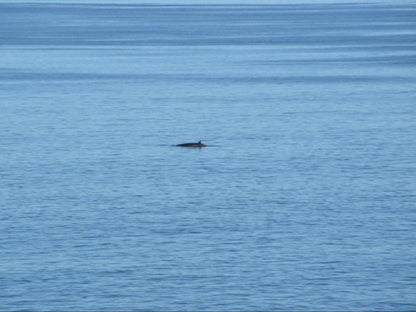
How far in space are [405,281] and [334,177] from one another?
11.0 m

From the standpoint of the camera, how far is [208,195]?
31969 mm

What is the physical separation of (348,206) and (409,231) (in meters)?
3.05

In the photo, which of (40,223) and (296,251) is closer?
(296,251)

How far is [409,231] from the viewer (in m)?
27.8

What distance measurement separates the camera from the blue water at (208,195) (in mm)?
23531

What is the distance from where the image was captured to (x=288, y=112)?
50.8 m

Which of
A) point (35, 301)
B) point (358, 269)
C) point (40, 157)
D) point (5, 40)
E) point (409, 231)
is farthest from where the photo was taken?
point (5, 40)

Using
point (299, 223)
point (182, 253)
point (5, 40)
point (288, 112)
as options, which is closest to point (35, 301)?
point (182, 253)

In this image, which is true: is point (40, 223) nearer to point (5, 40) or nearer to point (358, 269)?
point (358, 269)

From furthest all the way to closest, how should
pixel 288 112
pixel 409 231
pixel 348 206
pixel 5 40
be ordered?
pixel 5 40
pixel 288 112
pixel 348 206
pixel 409 231

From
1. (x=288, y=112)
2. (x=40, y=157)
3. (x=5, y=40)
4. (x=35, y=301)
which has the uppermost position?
(x=5, y=40)

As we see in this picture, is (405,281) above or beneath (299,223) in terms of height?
beneath

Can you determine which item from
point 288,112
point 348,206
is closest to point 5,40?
point 288,112

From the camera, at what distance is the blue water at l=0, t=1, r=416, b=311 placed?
23531 mm
